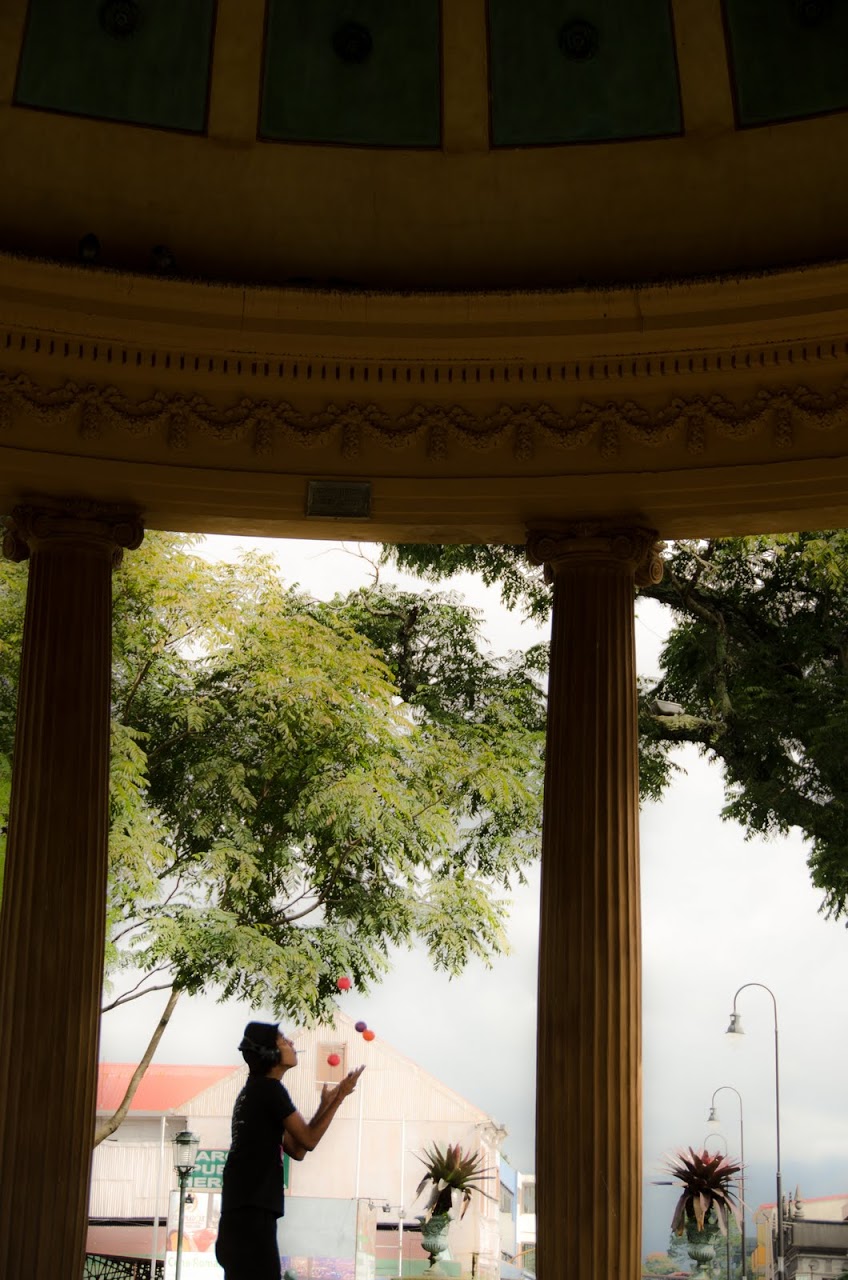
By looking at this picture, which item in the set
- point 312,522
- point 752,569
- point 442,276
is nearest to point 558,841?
point 312,522

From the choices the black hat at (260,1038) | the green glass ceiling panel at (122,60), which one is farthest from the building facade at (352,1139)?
the black hat at (260,1038)

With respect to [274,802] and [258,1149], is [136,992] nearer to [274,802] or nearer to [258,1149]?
[274,802]

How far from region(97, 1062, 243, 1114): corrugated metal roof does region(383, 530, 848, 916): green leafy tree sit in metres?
10.9

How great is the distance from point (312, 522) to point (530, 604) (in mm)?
18459

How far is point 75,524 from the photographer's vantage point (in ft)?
49.2

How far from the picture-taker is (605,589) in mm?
14805

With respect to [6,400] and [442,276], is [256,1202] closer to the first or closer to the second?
[6,400]

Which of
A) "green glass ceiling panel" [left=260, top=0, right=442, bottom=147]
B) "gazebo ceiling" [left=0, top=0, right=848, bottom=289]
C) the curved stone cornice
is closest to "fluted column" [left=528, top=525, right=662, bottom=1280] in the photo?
the curved stone cornice

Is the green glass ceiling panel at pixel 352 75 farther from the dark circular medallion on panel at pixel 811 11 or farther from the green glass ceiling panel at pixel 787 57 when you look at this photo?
the dark circular medallion on panel at pixel 811 11

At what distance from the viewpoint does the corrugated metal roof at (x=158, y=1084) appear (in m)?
31.2

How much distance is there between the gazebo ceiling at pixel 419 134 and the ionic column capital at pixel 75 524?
2544 millimetres

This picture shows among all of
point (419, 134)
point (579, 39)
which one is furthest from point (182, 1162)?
point (579, 39)

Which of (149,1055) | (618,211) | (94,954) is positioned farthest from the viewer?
(149,1055)

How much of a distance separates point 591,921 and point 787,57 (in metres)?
8.89
